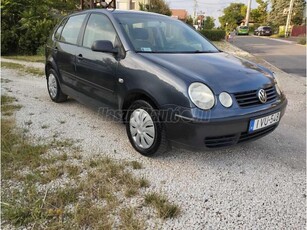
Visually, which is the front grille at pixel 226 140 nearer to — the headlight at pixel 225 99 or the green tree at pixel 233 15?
the headlight at pixel 225 99

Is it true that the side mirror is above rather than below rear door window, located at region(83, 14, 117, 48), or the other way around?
below

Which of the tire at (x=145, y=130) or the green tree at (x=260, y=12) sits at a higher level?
the green tree at (x=260, y=12)

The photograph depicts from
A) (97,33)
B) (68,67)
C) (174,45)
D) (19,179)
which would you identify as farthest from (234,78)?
(68,67)

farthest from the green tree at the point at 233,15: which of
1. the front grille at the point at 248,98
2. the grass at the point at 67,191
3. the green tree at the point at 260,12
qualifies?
the grass at the point at 67,191

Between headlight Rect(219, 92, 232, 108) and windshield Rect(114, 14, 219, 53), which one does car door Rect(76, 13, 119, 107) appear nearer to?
windshield Rect(114, 14, 219, 53)

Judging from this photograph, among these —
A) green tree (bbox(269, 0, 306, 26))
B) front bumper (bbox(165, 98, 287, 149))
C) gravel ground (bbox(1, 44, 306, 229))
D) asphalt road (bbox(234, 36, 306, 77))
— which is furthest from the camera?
green tree (bbox(269, 0, 306, 26))

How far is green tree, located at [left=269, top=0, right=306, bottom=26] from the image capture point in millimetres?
47750

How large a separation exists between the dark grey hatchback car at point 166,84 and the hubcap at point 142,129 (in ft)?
0.04

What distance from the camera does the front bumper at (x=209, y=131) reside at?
260 cm

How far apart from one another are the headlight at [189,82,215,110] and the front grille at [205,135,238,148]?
314 mm

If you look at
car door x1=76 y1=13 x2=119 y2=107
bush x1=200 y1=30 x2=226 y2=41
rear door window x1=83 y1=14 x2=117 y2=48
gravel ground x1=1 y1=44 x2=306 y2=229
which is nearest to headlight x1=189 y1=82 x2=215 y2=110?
gravel ground x1=1 y1=44 x2=306 y2=229

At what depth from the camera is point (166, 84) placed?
276 cm

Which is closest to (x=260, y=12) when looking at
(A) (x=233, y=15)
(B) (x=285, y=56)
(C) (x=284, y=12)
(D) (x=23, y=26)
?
(A) (x=233, y=15)

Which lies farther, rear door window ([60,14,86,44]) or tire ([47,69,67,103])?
tire ([47,69,67,103])
